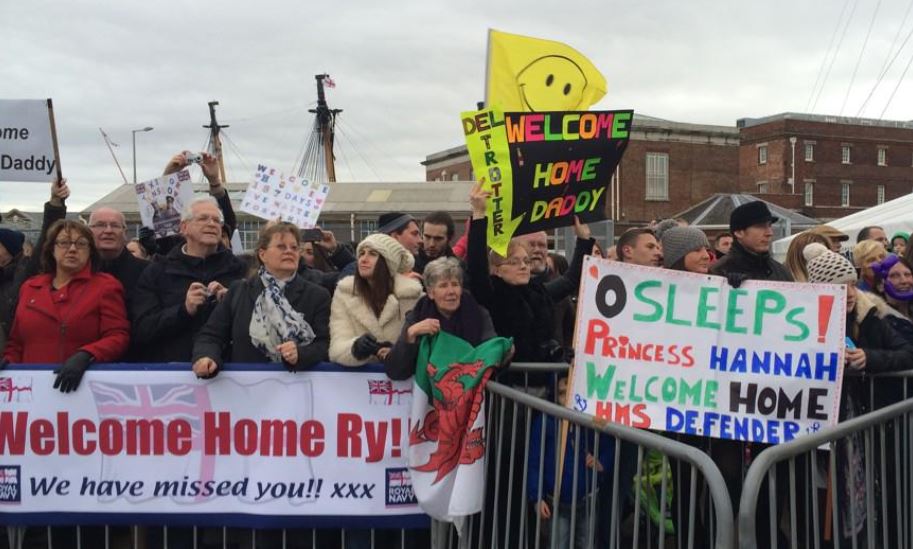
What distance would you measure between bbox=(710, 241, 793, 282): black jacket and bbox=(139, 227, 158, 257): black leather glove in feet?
14.0

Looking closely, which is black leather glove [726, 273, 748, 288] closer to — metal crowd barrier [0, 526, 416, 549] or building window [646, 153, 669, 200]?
metal crowd barrier [0, 526, 416, 549]

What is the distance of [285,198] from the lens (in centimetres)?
738

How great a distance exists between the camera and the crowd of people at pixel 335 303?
3955mm

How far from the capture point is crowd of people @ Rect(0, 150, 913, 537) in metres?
3.96

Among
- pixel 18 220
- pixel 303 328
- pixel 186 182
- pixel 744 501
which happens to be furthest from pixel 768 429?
pixel 18 220

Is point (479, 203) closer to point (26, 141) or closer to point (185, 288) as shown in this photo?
point (185, 288)

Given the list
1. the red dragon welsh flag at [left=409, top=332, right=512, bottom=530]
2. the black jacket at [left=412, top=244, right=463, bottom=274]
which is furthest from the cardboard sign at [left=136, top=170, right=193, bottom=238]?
the red dragon welsh flag at [left=409, top=332, right=512, bottom=530]

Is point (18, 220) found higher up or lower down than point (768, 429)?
higher up

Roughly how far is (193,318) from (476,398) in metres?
1.86

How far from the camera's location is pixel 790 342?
11.7ft

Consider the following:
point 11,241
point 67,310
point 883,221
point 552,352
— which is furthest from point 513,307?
point 883,221

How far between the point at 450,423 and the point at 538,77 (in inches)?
90.2

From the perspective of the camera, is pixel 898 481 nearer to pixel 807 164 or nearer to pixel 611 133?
pixel 611 133

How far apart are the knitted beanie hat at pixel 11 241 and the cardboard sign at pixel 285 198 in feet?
7.05
